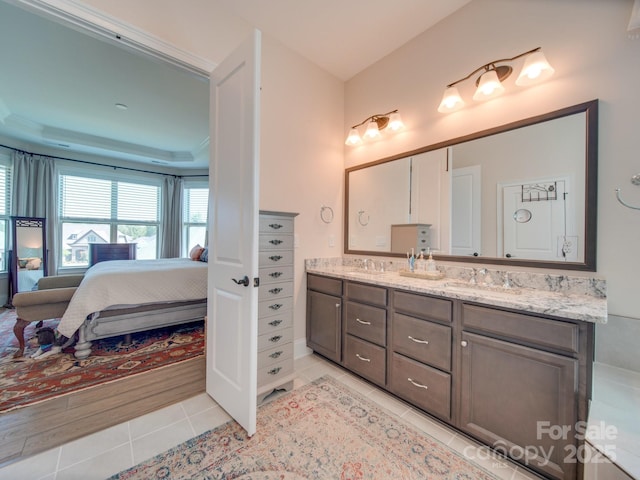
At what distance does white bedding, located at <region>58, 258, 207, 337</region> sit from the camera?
248 cm

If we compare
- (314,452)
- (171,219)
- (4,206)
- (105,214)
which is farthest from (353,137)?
(4,206)

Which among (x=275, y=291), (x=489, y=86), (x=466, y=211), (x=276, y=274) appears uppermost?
(x=489, y=86)

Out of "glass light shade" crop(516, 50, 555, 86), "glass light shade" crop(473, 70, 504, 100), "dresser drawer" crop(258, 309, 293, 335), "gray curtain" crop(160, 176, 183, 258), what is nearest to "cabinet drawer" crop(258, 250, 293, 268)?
"dresser drawer" crop(258, 309, 293, 335)

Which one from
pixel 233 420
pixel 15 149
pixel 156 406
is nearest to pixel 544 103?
pixel 233 420

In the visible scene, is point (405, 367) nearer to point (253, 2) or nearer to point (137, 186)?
point (253, 2)

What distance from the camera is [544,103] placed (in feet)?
5.54

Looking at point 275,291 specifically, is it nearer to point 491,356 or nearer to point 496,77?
point 491,356

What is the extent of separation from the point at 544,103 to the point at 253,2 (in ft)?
7.30

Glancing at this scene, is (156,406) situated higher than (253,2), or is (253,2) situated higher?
(253,2)

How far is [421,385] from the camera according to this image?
5.60 ft

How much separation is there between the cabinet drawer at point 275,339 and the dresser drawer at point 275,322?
30mm

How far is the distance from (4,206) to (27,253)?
2.94 feet

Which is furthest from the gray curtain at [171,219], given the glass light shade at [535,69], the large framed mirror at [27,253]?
the glass light shade at [535,69]

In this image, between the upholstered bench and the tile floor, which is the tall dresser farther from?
the upholstered bench
